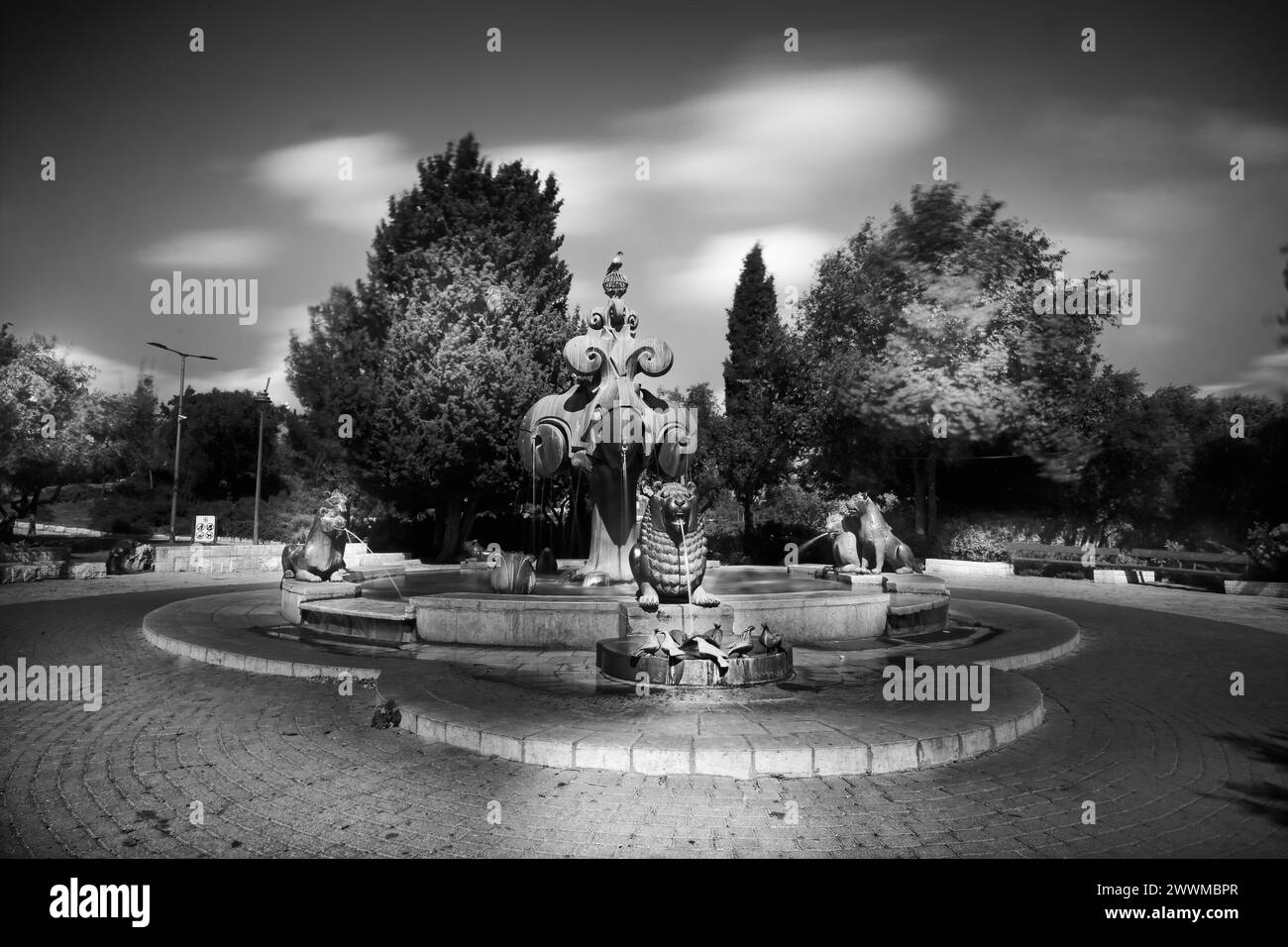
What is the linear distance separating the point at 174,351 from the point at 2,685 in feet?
82.6

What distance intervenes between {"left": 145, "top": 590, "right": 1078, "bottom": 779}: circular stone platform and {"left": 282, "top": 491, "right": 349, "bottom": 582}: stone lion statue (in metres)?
2.48

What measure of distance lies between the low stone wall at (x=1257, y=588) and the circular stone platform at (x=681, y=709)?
12881 mm

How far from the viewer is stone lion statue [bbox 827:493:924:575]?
1224 centimetres

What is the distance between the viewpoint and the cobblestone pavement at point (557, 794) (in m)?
3.52

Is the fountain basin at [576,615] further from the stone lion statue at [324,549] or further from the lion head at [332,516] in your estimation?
the lion head at [332,516]

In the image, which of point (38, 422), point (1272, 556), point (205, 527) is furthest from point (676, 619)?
point (38, 422)

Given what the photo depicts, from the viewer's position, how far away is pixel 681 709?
18.2 feet

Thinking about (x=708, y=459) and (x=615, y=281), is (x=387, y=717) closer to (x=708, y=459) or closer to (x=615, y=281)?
(x=615, y=281)

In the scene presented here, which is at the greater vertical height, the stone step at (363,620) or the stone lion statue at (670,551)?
the stone lion statue at (670,551)

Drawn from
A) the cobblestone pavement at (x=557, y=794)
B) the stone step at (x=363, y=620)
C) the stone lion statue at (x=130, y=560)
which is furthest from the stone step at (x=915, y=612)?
the stone lion statue at (x=130, y=560)

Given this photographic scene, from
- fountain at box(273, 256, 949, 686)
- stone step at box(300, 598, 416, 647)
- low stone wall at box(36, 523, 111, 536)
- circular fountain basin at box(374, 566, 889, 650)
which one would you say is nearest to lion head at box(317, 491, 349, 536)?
fountain at box(273, 256, 949, 686)

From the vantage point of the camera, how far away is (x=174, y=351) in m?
28.0

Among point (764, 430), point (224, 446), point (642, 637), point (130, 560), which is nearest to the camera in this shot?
point (642, 637)

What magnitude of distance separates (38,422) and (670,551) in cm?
2799
